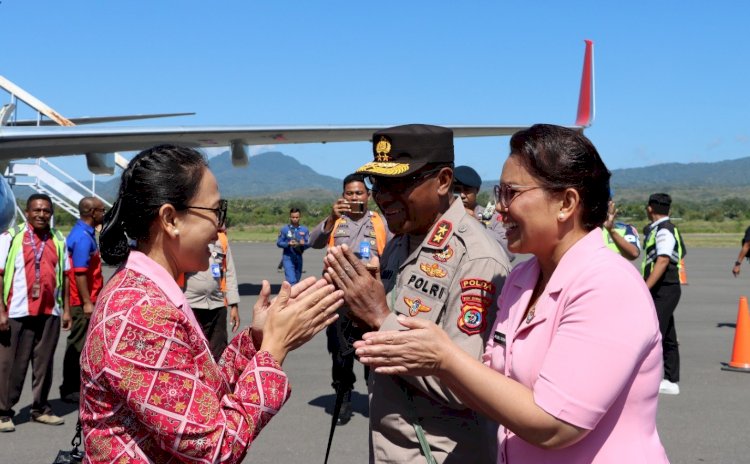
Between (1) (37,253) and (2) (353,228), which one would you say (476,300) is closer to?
(2) (353,228)

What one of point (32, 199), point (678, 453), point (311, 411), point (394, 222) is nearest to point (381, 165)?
point (394, 222)

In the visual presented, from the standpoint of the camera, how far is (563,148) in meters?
2.16

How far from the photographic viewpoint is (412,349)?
196 centimetres

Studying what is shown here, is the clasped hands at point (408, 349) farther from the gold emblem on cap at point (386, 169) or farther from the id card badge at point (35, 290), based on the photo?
the id card badge at point (35, 290)

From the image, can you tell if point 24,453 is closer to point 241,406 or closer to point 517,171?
point 241,406

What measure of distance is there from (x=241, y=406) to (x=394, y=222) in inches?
41.0

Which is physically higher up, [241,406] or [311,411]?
[241,406]

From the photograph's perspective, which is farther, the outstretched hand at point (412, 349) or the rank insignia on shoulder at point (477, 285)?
the rank insignia on shoulder at point (477, 285)

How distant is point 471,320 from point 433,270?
0.23 metres

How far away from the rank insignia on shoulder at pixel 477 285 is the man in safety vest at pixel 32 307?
17.0 feet

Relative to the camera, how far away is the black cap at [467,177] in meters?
7.08

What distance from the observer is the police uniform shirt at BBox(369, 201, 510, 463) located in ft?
8.27

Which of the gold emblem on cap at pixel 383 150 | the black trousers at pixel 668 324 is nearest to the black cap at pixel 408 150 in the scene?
the gold emblem on cap at pixel 383 150

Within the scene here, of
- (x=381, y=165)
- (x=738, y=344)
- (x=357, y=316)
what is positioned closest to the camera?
(x=357, y=316)
